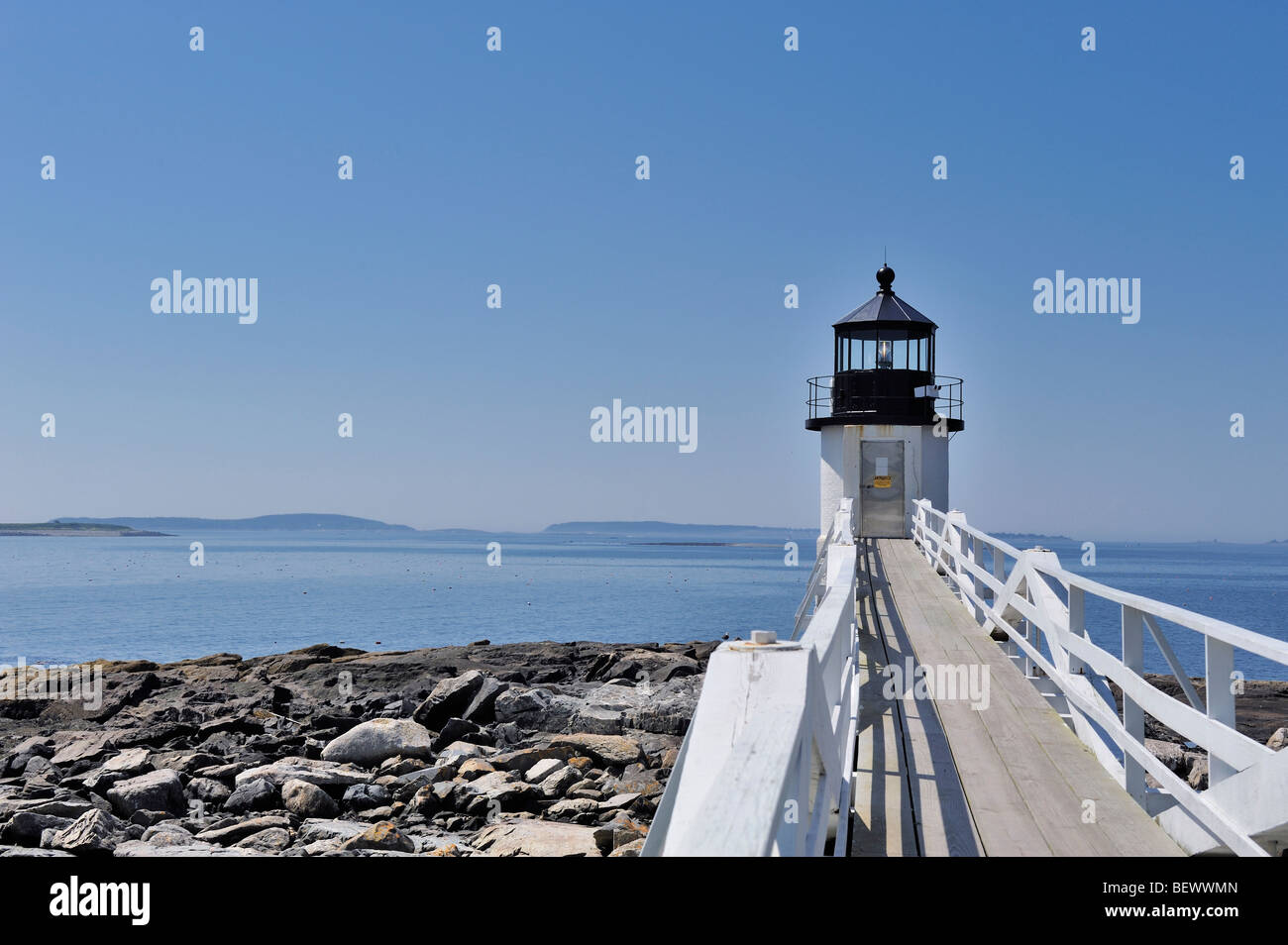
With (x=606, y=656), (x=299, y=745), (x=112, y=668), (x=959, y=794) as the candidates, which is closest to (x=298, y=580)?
(x=112, y=668)

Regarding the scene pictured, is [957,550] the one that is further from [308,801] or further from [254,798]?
[254,798]

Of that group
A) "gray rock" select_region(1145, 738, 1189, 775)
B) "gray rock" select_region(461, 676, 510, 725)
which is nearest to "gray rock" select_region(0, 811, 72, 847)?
Answer: "gray rock" select_region(461, 676, 510, 725)

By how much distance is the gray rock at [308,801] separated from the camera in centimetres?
959

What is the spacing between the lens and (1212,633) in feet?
12.1

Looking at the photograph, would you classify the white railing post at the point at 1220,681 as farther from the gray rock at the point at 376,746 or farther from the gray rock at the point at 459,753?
the gray rock at the point at 376,746

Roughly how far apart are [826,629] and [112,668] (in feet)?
76.1

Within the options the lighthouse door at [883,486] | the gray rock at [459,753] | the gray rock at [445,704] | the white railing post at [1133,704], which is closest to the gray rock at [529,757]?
the gray rock at [459,753]

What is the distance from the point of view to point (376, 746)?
38.6 feet

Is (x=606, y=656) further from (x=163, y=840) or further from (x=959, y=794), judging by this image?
(x=959, y=794)

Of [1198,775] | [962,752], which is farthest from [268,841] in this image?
[1198,775]

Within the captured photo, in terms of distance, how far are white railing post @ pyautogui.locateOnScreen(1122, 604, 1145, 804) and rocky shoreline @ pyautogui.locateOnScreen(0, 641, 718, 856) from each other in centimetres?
365

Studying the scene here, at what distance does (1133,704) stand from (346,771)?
8.60 m

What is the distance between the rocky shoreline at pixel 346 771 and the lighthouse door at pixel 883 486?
6.63 meters
